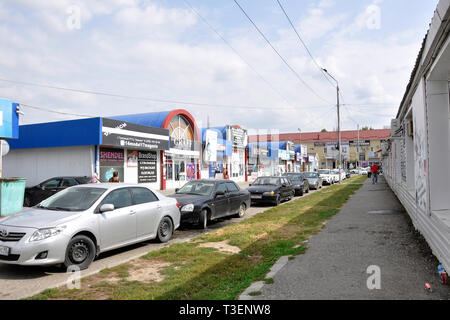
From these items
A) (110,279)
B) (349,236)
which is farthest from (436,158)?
(110,279)

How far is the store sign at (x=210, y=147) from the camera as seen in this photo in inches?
1180

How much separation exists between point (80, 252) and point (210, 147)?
81.1ft

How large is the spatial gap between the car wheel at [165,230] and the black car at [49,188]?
7.99m

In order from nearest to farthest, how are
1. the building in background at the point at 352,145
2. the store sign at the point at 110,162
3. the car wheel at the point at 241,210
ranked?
the car wheel at the point at 241,210, the store sign at the point at 110,162, the building in background at the point at 352,145

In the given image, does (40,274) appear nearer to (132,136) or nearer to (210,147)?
(132,136)

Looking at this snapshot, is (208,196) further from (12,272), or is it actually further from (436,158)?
(436,158)

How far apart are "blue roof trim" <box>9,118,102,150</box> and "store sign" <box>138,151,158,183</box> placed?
4485 millimetres

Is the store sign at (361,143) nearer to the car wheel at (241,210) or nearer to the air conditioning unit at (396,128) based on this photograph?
the air conditioning unit at (396,128)

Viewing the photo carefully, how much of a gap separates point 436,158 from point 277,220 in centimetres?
564

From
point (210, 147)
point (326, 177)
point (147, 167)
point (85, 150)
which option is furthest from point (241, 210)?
point (326, 177)

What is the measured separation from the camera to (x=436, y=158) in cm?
557

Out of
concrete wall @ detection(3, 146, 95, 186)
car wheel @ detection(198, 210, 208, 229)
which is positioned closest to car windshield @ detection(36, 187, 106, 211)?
car wheel @ detection(198, 210, 208, 229)

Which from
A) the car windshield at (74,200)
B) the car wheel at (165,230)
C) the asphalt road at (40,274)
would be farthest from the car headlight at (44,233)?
the car wheel at (165,230)

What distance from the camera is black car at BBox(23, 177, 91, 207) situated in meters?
14.8
